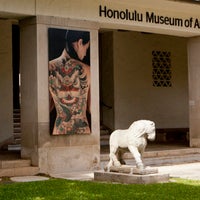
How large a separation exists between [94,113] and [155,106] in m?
7.22

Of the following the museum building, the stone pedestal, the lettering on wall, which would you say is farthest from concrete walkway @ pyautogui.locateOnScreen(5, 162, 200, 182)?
the lettering on wall

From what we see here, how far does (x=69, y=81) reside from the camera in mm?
13508

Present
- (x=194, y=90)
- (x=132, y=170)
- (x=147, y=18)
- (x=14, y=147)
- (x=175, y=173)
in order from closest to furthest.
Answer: (x=132, y=170)
(x=175, y=173)
(x=147, y=18)
(x=14, y=147)
(x=194, y=90)

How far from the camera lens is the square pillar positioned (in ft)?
55.6

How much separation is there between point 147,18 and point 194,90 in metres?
3.12

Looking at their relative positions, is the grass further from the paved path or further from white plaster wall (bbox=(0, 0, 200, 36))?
white plaster wall (bbox=(0, 0, 200, 36))

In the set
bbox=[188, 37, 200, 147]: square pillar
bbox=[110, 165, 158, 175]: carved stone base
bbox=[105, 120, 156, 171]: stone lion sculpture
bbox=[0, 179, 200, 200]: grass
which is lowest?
bbox=[0, 179, 200, 200]: grass

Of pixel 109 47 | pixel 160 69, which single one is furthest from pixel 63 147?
pixel 160 69

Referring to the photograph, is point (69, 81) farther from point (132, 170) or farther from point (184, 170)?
point (184, 170)

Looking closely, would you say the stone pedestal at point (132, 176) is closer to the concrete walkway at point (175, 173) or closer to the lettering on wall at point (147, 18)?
the concrete walkway at point (175, 173)

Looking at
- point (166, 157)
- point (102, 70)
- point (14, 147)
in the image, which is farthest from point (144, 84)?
point (14, 147)

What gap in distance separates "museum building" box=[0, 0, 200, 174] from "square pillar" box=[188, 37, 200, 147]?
0.03 metres

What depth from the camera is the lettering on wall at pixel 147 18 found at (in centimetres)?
1440

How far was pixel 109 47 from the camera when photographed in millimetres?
19672
